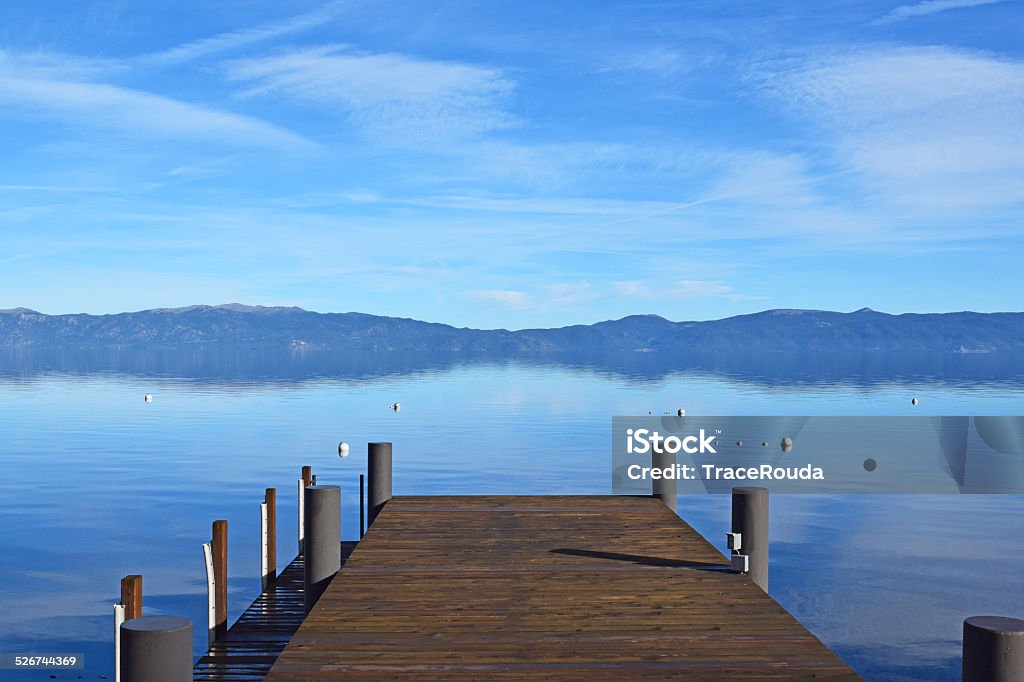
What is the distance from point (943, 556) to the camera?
105ft

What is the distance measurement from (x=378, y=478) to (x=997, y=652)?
558 inches

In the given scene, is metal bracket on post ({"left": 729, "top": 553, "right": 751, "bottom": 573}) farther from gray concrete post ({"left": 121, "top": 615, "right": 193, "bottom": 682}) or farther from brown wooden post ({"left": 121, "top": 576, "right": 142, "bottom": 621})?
gray concrete post ({"left": 121, "top": 615, "right": 193, "bottom": 682})

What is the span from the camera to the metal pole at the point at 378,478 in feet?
64.8

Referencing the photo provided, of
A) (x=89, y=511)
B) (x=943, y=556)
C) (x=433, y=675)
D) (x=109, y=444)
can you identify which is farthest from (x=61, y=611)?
(x=109, y=444)

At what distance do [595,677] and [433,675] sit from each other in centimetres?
146

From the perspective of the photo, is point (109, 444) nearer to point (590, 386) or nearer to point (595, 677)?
point (595, 677)

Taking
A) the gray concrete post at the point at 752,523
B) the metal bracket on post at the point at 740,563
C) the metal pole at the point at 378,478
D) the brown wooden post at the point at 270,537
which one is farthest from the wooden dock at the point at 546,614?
the brown wooden post at the point at 270,537

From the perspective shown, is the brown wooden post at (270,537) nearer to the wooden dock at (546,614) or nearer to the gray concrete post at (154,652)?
the wooden dock at (546,614)

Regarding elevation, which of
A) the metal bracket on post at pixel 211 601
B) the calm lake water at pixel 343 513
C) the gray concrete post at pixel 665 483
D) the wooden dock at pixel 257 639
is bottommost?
the calm lake water at pixel 343 513

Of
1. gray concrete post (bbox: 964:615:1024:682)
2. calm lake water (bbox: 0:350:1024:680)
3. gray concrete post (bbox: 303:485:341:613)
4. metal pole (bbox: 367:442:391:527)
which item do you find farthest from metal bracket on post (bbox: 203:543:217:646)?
gray concrete post (bbox: 964:615:1024:682)

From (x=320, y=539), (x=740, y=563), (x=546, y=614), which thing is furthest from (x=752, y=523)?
(x=320, y=539)

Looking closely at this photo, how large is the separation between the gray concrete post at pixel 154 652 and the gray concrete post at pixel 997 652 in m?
5.48

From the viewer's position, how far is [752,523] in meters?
14.5

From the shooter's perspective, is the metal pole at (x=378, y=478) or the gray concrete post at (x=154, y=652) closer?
the gray concrete post at (x=154, y=652)
